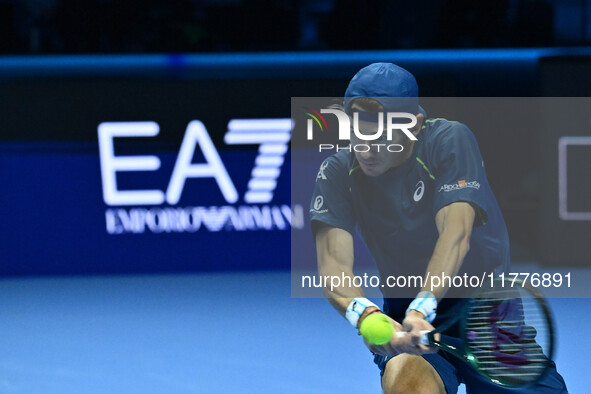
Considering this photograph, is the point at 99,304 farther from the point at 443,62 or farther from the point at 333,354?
the point at 443,62

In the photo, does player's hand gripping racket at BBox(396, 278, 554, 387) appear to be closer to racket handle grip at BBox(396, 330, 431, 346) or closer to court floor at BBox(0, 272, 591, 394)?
racket handle grip at BBox(396, 330, 431, 346)

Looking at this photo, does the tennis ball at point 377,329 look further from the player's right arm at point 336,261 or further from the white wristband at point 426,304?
the player's right arm at point 336,261

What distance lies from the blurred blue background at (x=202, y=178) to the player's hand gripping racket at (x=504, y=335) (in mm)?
1805

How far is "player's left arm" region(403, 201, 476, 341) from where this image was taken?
2855mm

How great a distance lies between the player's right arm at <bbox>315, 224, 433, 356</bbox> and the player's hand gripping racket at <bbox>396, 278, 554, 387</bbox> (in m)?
0.28

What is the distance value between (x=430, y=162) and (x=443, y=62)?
6028 mm

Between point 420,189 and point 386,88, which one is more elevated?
point 386,88

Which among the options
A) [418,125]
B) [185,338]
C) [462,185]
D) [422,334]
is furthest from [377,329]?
[185,338]

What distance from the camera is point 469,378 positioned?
3.14 metres

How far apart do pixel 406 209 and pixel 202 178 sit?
497cm

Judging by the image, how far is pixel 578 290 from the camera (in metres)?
7.26

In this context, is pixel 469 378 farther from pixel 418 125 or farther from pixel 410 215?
pixel 418 125

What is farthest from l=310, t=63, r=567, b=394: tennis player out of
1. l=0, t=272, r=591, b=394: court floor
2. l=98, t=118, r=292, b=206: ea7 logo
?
l=98, t=118, r=292, b=206: ea7 logo

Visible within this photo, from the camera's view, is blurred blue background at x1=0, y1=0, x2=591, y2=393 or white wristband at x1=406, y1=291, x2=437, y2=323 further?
blurred blue background at x1=0, y1=0, x2=591, y2=393
